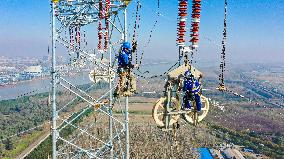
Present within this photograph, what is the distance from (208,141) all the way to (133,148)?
47.4ft

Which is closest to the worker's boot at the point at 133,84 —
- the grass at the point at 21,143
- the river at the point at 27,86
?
the grass at the point at 21,143

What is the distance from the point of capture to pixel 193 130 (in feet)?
201

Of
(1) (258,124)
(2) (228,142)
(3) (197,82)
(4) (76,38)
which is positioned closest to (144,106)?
(1) (258,124)

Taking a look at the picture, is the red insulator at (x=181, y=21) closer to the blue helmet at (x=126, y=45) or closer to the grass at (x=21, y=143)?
the blue helmet at (x=126, y=45)

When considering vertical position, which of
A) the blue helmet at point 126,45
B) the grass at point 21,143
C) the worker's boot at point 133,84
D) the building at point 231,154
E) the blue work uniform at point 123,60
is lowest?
the grass at point 21,143

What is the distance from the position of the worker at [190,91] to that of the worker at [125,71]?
9.92 feet

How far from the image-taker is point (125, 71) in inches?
469

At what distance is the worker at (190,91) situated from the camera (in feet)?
29.5

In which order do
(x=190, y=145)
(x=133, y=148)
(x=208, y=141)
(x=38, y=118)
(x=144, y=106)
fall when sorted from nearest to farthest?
1. (x=133, y=148)
2. (x=190, y=145)
3. (x=208, y=141)
4. (x=38, y=118)
5. (x=144, y=106)

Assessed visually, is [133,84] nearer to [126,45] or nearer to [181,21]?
[126,45]

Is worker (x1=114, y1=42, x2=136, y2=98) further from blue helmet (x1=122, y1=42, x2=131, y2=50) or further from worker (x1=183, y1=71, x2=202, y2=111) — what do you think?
worker (x1=183, y1=71, x2=202, y2=111)

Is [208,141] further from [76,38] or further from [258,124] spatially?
[76,38]

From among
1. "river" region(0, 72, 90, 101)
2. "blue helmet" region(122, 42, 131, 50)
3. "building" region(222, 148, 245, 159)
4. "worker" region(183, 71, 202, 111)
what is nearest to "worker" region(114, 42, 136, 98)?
"blue helmet" region(122, 42, 131, 50)

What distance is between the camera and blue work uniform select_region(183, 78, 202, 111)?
29.6ft
